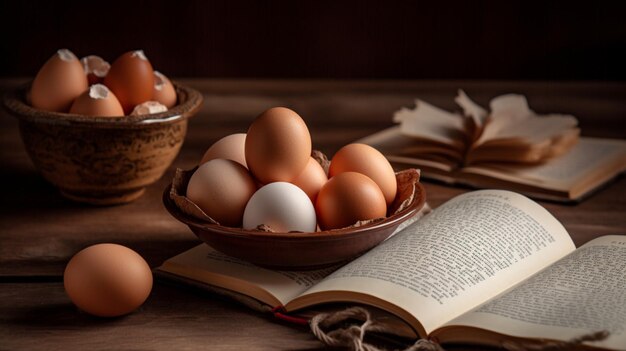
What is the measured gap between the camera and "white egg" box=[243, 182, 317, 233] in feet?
3.20

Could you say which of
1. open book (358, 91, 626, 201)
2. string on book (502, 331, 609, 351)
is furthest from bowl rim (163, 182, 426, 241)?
open book (358, 91, 626, 201)

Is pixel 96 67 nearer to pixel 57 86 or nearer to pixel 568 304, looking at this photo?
pixel 57 86

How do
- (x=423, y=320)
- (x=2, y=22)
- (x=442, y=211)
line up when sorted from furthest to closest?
(x=2, y=22) < (x=442, y=211) < (x=423, y=320)

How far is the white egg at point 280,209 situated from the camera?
0.98 metres

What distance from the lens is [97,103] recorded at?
1247 mm

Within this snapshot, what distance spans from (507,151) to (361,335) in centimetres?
72

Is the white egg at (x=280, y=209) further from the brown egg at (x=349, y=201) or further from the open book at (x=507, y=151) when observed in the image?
the open book at (x=507, y=151)

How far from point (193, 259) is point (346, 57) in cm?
120

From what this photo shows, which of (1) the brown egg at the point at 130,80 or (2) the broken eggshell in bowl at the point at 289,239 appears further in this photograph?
(1) the brown egg at the point at 130,80

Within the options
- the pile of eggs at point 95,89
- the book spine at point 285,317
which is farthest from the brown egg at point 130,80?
the book spine at point 285,317

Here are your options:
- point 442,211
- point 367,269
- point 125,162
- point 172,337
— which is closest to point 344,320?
point 367,269

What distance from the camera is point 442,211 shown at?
1.16 m

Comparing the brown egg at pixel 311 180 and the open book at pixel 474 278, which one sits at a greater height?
the brown egg at pixel 311 180

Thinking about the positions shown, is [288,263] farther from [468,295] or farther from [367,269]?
[468,295]
